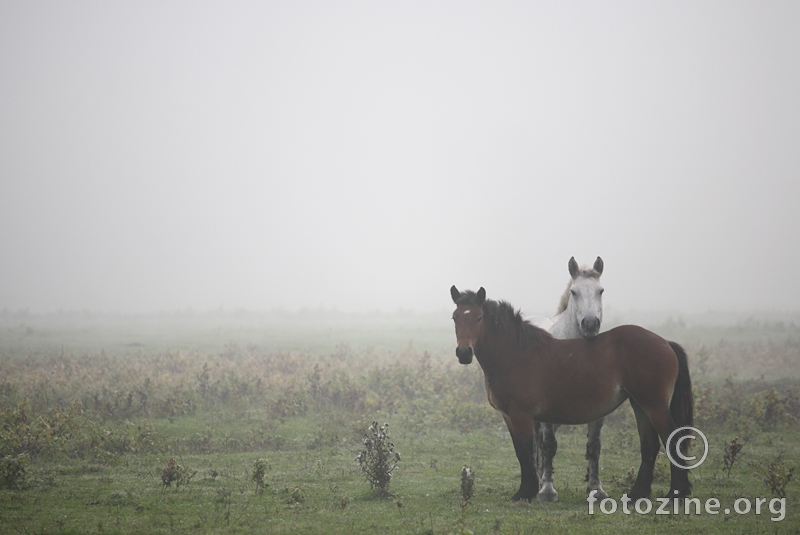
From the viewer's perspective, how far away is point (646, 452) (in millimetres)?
8570

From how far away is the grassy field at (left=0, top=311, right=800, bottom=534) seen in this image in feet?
24.8

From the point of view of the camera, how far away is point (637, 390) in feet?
27.1

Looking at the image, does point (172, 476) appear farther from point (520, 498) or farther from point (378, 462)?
point (520, 498)

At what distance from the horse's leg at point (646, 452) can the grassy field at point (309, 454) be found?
1.37 feet

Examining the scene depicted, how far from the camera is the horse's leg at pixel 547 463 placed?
8.87 m

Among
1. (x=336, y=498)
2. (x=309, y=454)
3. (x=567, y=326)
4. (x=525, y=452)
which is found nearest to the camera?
(x=525, y=452)

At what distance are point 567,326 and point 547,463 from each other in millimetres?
2433

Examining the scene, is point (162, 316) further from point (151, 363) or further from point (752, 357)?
point (752, 357)

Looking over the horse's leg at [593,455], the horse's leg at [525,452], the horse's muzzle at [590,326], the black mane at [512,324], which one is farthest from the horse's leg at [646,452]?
the black mane at [512,324]

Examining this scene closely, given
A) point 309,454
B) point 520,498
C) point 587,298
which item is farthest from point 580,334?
point 309,454

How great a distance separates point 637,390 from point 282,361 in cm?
2033

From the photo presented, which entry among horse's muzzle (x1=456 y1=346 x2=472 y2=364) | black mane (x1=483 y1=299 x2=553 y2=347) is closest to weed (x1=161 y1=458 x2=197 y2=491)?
horse's muzzle (x1=456 y1=346 x2=472 y2=364)

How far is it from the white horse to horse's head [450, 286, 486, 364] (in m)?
1.68

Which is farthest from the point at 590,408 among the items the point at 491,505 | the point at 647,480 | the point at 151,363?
the point at 151,363
